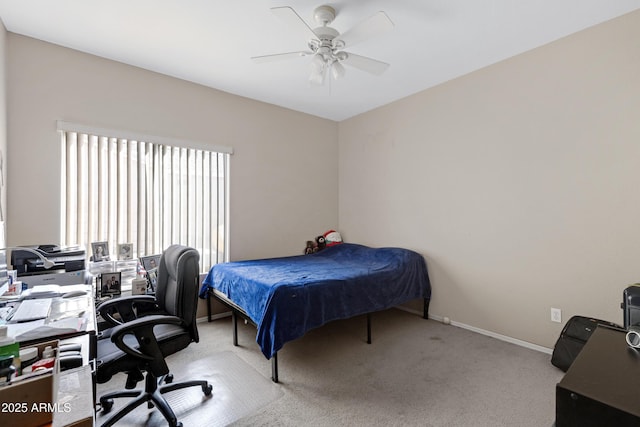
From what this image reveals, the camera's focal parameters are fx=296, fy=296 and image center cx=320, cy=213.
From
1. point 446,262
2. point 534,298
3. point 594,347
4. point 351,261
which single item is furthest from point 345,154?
point 594,347

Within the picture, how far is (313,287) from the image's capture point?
2420mm

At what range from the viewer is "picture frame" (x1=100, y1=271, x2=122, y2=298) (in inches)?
91.7

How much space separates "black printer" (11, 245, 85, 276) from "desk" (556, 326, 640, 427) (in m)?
2.72

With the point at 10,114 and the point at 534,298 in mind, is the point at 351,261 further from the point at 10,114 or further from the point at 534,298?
the point at 10,114

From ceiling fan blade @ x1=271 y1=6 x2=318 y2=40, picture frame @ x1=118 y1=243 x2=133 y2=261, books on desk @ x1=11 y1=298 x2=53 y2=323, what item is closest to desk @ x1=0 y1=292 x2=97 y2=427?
books on desk @ x1=11 y1=298 x2=53 y2=323

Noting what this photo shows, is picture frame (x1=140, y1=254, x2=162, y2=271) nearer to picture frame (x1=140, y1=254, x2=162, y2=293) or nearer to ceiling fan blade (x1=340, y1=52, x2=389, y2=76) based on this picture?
picture frame (x1=140, y1=254, x2=162, y2=293)

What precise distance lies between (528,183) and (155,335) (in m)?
3.17

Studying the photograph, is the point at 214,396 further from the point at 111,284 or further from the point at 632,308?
the point at 632,308

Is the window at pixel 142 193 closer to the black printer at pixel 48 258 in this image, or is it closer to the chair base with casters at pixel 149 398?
the black printer at pixel 48 258

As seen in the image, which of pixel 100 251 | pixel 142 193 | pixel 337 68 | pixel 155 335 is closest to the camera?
pixel 155 335

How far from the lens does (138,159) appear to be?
9.71ft

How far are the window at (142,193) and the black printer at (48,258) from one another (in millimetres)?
448

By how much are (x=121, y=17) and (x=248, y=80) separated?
1.23m

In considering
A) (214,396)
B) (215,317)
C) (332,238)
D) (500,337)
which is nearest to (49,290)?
(214,396)
